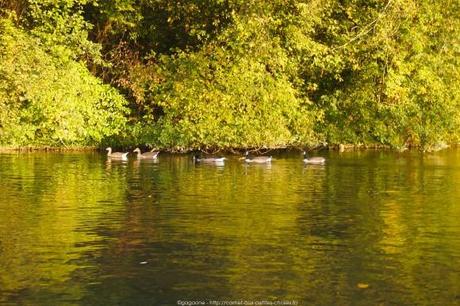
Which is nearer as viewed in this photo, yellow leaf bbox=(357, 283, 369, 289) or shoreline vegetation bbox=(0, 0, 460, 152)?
yellow leaf bbox=(357, 283, 369, 289)

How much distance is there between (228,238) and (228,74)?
35374 mm

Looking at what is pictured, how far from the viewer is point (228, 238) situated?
2475 centimetres

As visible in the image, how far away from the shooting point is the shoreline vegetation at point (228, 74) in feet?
187

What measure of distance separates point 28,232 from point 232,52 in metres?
35.6

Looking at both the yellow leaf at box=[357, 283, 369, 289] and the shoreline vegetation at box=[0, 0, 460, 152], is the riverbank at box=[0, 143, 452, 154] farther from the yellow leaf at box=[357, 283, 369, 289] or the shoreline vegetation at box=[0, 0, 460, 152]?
the yellow leaf at box=[357, 283, 369, 289]

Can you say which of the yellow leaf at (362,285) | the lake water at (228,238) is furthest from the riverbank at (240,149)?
the yellow leaf at (362,285)

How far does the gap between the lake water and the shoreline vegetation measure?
13.7 m

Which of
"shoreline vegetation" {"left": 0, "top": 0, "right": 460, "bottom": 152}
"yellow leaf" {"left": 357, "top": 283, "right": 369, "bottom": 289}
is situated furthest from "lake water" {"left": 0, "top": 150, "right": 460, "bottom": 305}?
"shoreline vegetation" {"left": 0, "top": 0, "right": 460, "bottom": 152}

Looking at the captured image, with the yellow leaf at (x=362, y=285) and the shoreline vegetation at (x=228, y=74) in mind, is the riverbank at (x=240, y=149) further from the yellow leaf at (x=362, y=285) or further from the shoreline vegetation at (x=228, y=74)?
the yellow leaf at (x=362, y=285)

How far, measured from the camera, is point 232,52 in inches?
2341

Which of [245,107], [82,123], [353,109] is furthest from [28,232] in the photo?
[353,109]

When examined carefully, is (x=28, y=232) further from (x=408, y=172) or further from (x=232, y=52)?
(x=232, y=52)

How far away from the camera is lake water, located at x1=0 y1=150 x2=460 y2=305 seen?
734 inches

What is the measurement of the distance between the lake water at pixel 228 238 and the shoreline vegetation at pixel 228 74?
44.9 feet
